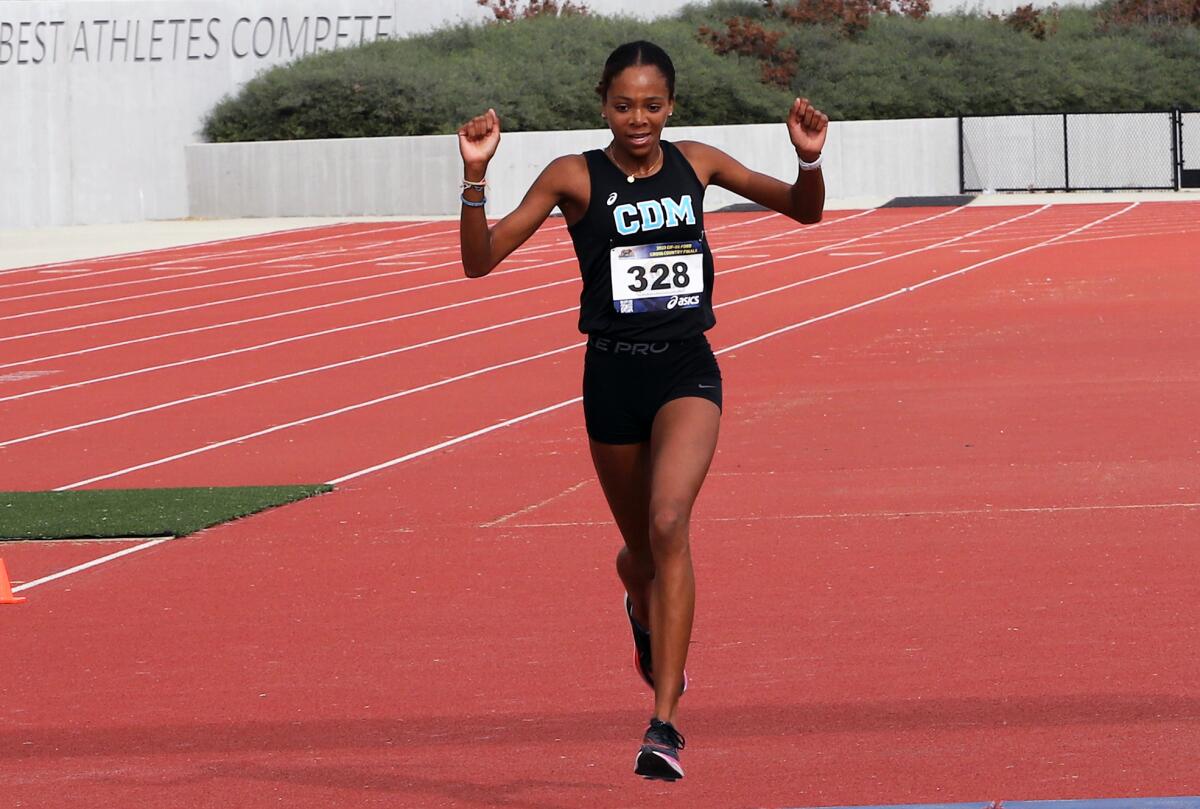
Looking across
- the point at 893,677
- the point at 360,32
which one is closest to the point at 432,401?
the point at 893,677

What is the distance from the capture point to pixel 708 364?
584cm

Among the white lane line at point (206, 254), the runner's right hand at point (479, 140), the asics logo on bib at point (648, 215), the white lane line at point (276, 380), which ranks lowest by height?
the white lane line at point (276, 380)

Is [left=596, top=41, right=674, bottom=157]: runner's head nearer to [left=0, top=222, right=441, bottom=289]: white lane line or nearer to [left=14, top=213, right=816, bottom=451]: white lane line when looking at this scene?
[left=14, top=213, right=816, bottom=451]: white lane line

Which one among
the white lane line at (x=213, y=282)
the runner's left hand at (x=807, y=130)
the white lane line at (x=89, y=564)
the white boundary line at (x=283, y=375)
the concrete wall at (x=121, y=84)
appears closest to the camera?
the runner's left hand at (x=807, y=130)

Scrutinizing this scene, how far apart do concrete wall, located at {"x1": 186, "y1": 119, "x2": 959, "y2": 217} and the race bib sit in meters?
41.3

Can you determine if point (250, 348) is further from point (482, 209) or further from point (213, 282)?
point (482, 209)

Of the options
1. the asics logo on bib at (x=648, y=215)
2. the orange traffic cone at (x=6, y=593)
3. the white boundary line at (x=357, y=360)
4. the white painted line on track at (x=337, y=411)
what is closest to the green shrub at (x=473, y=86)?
the white boundary line at (x=357, y=360)

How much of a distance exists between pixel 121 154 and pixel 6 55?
11.4ft

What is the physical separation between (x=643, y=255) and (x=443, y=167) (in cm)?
4293

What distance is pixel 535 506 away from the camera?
11.1 meters

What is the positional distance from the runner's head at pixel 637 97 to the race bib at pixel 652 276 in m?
0.29

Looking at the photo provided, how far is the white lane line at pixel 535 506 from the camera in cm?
1064

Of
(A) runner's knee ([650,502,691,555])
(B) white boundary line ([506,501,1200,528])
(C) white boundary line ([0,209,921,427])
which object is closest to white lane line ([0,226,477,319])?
(C) white boundary line ([0,209,921,427])

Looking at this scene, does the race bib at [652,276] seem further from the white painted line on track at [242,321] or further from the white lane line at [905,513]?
the white painted line on track at [242,321]
